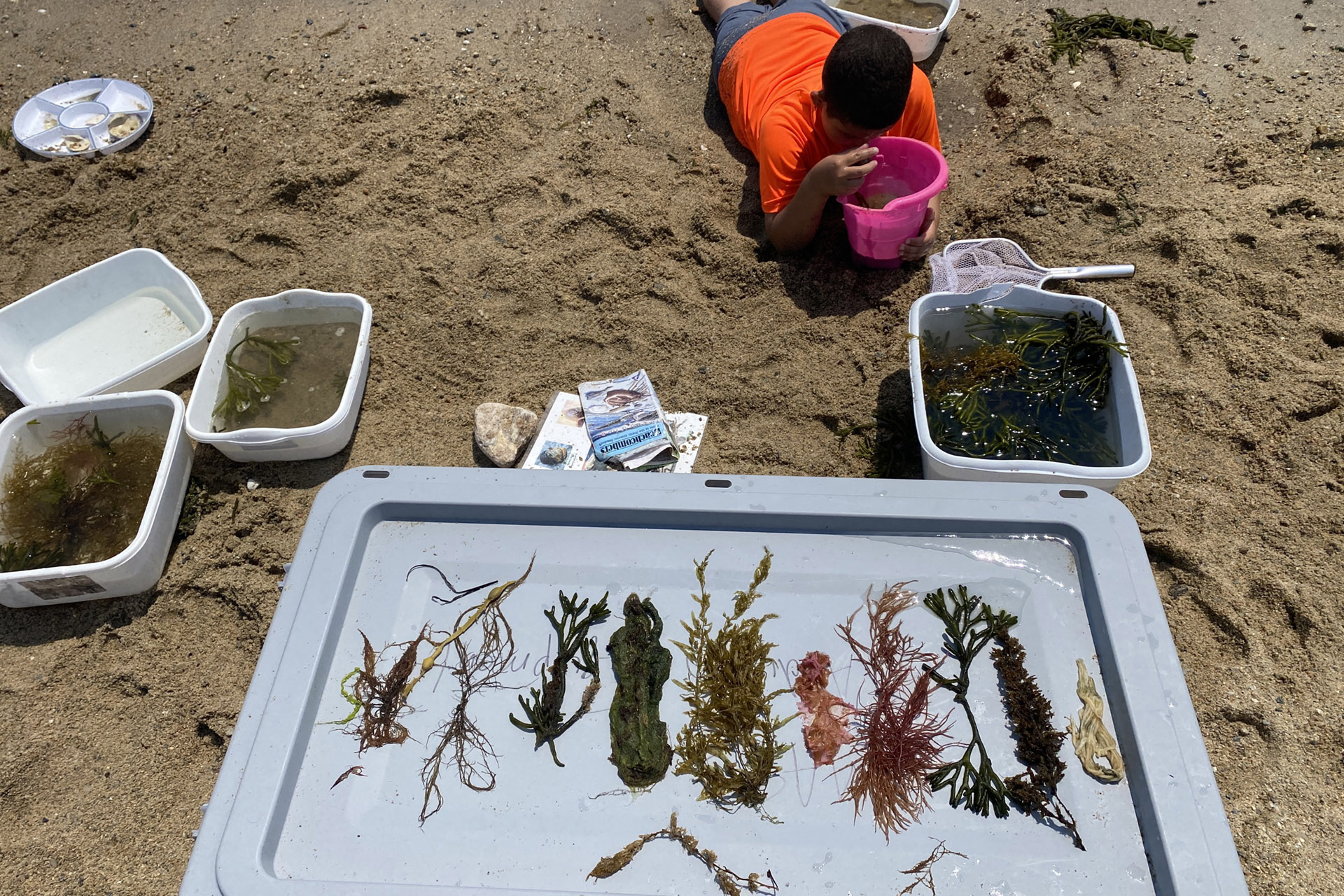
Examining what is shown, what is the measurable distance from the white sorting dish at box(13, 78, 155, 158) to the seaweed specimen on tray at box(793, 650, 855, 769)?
13.1ft

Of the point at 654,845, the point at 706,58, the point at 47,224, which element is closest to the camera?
the point at 654,845

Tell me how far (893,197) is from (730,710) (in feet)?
7.47

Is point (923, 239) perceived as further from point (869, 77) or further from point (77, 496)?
point (77, 496)

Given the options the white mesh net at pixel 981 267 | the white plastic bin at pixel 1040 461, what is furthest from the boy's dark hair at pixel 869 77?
the white plastic bin at pixel 1040 461

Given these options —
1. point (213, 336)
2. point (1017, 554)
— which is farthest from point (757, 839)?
point (213, 336)

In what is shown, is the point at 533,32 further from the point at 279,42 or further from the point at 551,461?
the point at 551,461

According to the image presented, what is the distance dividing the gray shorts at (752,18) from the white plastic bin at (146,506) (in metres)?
2.84

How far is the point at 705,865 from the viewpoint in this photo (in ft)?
5.37

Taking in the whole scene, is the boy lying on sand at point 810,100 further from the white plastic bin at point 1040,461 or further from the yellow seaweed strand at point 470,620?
the yellow seaweed strand at point 470,620

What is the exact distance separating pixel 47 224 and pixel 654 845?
3.82 m

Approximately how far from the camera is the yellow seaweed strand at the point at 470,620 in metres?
1.90

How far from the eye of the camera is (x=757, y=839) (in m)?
1.67

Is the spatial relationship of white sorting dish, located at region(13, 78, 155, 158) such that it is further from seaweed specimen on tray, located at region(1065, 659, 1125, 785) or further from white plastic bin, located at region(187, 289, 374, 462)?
seaweed specimen on tray, located at region(1065, 659, 1125, 785)

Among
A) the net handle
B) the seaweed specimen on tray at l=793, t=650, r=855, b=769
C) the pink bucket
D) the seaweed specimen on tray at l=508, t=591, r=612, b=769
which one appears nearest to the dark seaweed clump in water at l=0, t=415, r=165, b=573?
the seaweed specimen on tray at l=508, t=591, r=612, b=769
